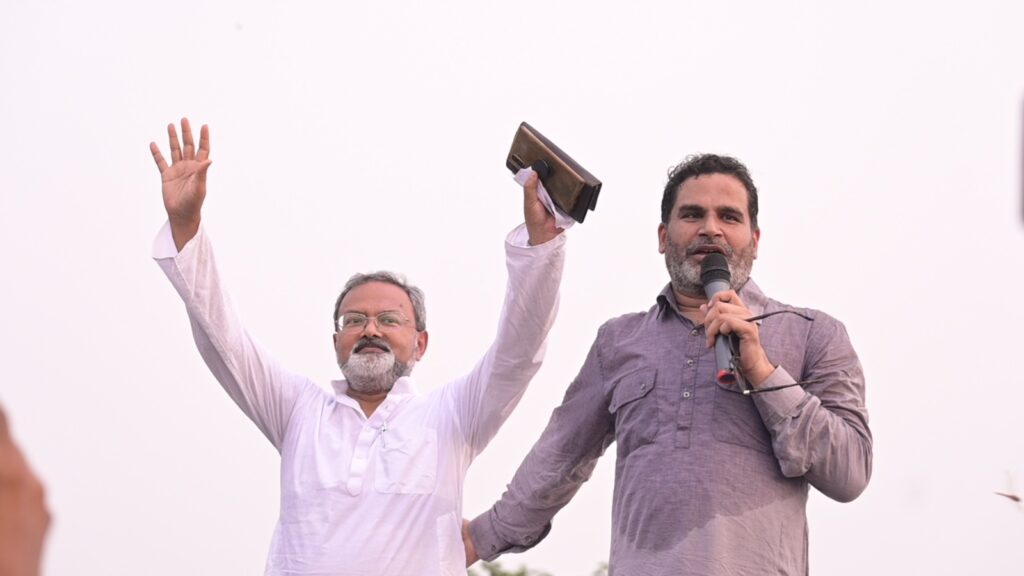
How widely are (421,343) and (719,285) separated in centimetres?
180

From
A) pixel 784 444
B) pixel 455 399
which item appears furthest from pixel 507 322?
pixel 784 444

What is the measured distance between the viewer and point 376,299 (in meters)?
4.98

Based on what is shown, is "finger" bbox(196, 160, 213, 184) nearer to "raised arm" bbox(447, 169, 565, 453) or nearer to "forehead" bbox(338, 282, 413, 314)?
"forehead" bbox(338, 282, 413, 314)

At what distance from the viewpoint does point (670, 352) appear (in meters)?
3.75

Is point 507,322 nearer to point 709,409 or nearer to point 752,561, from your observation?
point 709,409

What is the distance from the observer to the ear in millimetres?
5062

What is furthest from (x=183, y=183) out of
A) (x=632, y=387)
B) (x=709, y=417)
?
(x=709, y=417)

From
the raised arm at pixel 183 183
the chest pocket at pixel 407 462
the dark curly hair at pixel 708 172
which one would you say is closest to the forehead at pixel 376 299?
the chest pocket at pixel 407 462

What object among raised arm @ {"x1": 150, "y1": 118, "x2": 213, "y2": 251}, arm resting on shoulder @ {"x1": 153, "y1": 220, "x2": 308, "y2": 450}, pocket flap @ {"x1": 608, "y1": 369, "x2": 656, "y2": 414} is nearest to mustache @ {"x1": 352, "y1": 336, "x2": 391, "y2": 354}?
arm resting on shoulder @ {"x1": 153, "y1": 220, "x2": 308, "y2": 450}

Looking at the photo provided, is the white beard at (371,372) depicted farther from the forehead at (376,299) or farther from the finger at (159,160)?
the finger at (159,160)

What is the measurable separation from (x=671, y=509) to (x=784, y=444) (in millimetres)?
355

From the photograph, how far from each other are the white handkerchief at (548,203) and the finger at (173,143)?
3.98 feet

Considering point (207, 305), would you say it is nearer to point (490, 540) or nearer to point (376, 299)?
point (376, 299)

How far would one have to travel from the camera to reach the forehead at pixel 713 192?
3854mm
